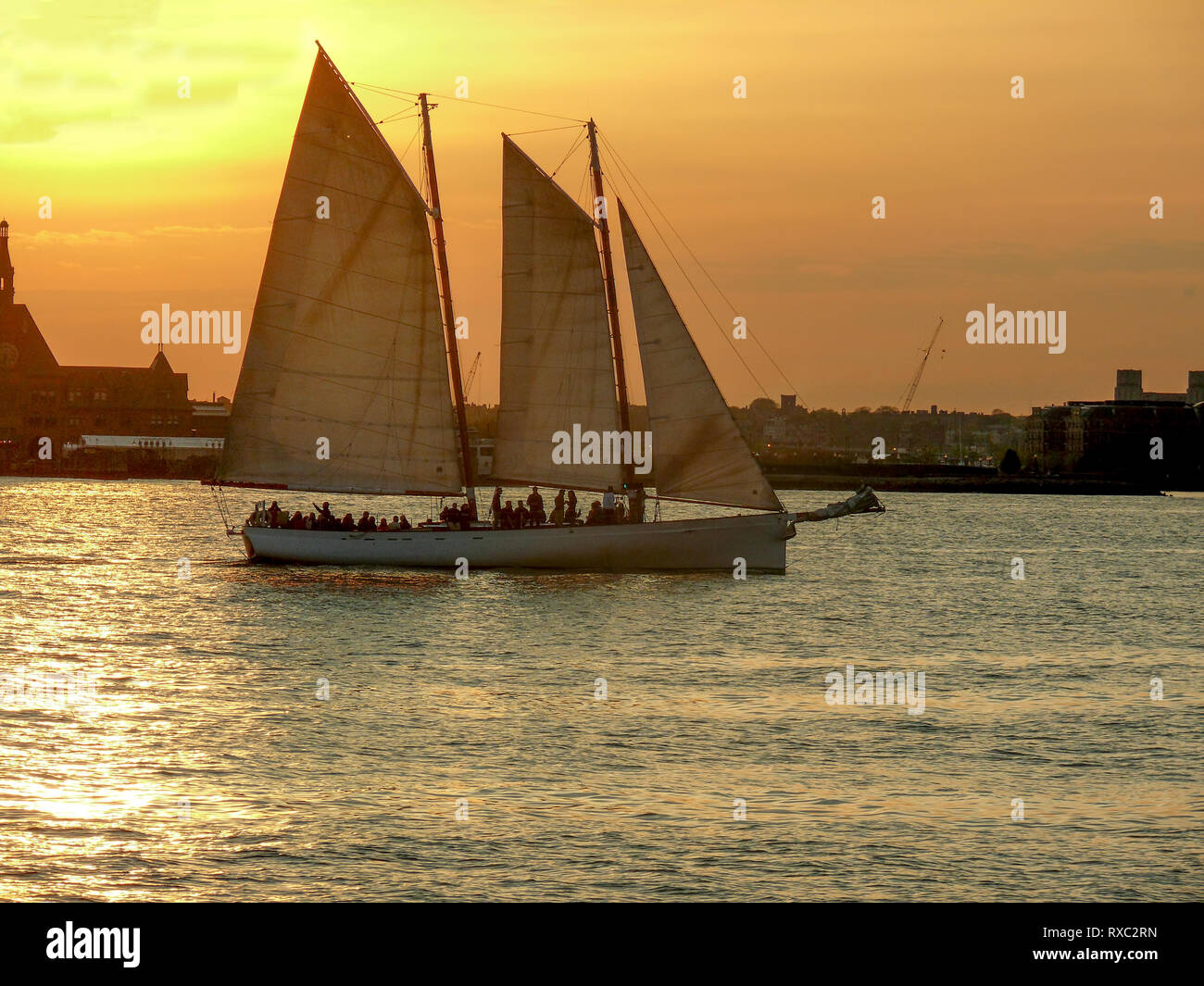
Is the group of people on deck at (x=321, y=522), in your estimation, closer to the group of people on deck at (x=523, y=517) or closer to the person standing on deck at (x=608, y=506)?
the group of people on deck at (x=523, y=517)

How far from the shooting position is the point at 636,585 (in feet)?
201

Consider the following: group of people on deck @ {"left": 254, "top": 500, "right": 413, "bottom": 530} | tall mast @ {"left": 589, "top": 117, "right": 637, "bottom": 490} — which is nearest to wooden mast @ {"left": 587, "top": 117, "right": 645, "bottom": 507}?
tall mast @ {"left": 589, "top": 117, "right": 637, "bottom": 490}

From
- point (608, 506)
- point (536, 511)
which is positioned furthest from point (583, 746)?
point (536, 511)

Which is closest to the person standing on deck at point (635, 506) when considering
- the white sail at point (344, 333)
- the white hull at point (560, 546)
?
the white hull at point (560, 546)

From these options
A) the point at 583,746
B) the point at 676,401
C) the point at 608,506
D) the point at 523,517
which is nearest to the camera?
the point at 583,746

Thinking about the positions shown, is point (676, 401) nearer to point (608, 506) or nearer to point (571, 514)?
point (608, 506)

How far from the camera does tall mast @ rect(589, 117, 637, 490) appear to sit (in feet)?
202

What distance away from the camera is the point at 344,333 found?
203ft

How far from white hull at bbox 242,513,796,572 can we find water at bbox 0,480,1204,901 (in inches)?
39.0

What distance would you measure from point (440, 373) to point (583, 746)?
1431 inches

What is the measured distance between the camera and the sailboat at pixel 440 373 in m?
59.9

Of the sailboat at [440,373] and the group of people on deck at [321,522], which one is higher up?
the sailboat at [440,373]

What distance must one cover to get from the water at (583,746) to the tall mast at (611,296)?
6.37 metres
